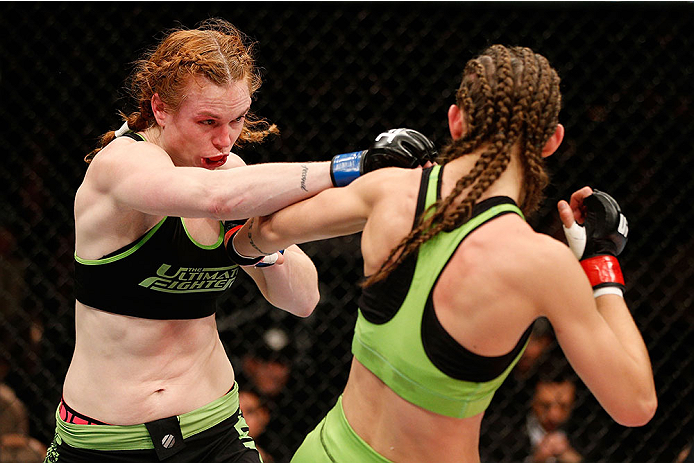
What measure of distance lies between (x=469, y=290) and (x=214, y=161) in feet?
2.12

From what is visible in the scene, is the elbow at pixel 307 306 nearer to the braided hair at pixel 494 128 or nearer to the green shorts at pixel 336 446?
the green shorts at pixel 336 446

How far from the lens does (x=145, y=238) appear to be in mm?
1375

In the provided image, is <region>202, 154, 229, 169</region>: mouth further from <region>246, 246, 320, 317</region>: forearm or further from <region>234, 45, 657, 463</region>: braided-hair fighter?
<region>234, 45, 657, 463</region>: braided-hair fighter

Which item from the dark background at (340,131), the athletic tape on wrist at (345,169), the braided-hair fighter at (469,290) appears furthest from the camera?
the dark background at (340,131)

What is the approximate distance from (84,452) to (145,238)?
427mm

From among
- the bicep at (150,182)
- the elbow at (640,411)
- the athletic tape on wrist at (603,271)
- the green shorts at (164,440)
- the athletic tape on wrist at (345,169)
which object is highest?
the athletic tape on wrist at (345,169)

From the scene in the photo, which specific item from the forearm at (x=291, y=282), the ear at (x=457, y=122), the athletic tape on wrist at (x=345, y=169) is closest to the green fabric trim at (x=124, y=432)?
the forearm at (x=291, y=282)

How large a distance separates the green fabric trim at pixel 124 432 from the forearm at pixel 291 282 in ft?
0.88

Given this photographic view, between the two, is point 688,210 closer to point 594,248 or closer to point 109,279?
point 594,248

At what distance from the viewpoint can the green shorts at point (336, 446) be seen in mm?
1107

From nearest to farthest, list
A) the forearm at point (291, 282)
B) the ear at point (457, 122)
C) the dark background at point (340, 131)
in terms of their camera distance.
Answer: the ear at point (457, 122)
the forearm at point (291, 282)
the dark background at point (340, 131)

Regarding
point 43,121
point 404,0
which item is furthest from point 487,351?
point 43,121

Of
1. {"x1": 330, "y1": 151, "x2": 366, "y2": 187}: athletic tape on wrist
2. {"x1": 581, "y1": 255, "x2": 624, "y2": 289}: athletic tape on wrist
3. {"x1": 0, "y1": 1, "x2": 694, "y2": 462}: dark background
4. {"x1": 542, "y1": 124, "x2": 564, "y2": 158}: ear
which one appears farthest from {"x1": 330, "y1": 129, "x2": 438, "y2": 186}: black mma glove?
{"x1": 0, "y1": 1, "x2": 694, "y2": 462}: dark background

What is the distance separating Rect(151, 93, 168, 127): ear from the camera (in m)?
1.43
